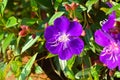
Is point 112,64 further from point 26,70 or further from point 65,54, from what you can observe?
point 26,70

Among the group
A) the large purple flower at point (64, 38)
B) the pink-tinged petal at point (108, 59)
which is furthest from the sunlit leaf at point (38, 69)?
the pink-tinged petal at point (108, 59)

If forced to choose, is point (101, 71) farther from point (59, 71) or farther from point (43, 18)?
point (43, 18)

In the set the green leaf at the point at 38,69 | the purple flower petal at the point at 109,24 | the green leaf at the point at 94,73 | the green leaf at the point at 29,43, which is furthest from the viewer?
the green leaf at the point at 38,69

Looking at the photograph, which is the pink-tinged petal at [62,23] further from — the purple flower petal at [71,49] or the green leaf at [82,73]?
the green leaf at [82,73]

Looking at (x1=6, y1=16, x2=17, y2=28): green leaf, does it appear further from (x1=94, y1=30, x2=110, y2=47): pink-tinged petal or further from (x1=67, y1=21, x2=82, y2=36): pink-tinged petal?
(x1=94, y1=30, x2=110, y2=47): pink-tinged petal

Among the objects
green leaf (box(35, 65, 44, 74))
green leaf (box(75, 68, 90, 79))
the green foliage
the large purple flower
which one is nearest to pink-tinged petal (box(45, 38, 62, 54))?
the large purple flower

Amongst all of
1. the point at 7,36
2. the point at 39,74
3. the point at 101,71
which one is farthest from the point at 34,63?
the point at 101,71
